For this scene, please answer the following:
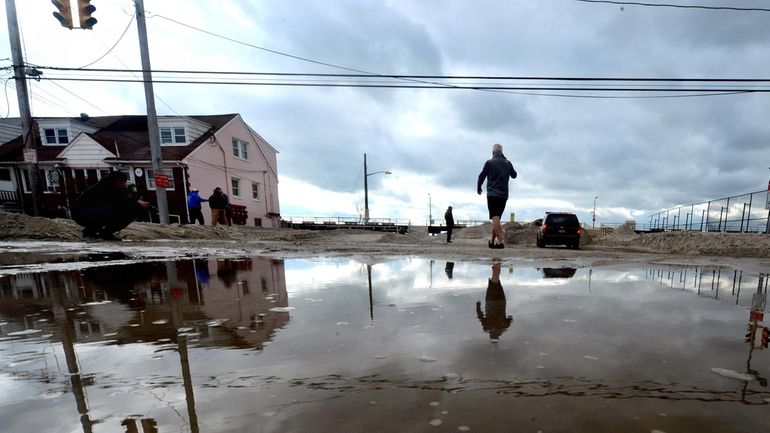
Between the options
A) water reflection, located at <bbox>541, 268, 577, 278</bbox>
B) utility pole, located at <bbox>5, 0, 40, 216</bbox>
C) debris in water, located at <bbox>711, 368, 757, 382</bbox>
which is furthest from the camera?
utility pole, located at <bbox>5, 0, 40, 216</bbox>

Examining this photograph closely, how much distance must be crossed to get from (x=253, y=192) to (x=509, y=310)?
1126 inches

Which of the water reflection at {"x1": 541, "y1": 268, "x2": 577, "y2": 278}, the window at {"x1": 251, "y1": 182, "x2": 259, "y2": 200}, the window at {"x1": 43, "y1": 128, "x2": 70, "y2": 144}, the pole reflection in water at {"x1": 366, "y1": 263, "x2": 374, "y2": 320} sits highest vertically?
the window at {"x1": 43, "y1": 128, "x2": 70, "y2": 144}

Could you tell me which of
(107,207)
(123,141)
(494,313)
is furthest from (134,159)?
(494,313)

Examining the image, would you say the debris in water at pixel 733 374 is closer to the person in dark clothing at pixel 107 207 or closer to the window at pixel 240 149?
the person in dark clothing at pixel 107 207

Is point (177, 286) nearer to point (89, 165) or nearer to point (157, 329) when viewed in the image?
point (157, 329)

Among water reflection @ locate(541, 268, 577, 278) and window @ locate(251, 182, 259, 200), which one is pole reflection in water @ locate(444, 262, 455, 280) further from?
window @ locate(251, 182, 259, 200)

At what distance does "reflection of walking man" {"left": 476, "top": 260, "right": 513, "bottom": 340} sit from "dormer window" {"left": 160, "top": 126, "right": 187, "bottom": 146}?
1052 inches

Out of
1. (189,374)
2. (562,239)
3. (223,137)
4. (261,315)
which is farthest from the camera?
(223,137)

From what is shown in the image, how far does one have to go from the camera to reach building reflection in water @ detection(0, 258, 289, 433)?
5.82ft

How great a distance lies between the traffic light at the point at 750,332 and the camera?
74.8 inches

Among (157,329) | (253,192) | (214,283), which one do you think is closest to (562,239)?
(214,283)

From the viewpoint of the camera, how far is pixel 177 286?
3.41 meters

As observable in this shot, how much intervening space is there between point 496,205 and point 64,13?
41.7 ft

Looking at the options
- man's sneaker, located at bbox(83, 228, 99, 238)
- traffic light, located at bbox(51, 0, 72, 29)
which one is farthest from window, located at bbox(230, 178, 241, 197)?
traffic light, located at bbox(51, 0, 72, 29)
